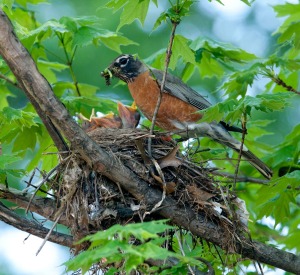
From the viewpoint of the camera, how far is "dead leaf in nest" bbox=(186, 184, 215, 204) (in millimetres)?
3570

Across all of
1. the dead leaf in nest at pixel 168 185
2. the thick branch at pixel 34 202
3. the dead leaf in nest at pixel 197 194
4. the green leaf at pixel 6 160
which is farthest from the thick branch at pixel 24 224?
the dead leaf in nest at pixel 197 194

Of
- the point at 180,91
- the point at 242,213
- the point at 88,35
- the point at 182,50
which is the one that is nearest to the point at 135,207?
the point at 242,213

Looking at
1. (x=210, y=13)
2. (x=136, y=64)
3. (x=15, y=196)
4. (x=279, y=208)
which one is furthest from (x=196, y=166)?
(x=210, y=13)

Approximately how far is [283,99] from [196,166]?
0.65 meters

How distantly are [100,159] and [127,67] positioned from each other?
1.79 m

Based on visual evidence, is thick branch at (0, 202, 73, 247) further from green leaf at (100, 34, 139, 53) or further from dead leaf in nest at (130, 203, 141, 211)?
green leaf at (100, 34, 139, 53)

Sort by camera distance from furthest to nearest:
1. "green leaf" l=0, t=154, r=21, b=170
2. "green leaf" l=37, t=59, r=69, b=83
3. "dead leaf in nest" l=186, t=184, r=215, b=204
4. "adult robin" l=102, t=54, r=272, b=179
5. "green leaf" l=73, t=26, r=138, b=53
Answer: "adult robin" l=102, t=54, r=272, b=179 → "green leaf" l=37, t=59, r=69, b=83 → "green leaf" l=73, t=26, r=138, b=53 → "dead leaf in nest" l=186, t=184, r=215, b=204 → "green leaf" l=0, t=154, r=21, b=170

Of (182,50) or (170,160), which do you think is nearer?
(170,160)

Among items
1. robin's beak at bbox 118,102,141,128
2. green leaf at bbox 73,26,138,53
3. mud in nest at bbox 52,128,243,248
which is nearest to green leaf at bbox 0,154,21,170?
mud in nest at bbox 52,128,243,248

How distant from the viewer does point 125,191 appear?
3.43m

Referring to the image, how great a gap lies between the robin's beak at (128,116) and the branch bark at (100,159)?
1010mm

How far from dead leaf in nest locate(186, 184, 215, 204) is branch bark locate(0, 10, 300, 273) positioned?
76 millimetres

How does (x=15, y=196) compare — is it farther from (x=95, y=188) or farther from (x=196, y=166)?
→ (x=196, y=166)

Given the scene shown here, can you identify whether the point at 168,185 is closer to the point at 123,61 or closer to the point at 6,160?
the point at 6,160
